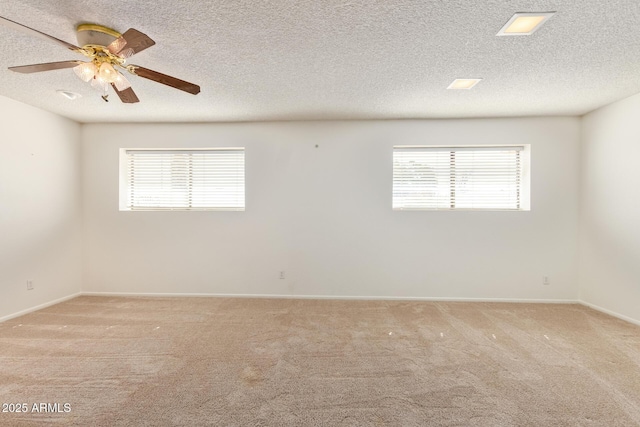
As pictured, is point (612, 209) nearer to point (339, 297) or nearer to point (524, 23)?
point (524, 23)

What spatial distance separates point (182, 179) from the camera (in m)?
4.29

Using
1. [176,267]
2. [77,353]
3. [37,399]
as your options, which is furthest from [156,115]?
[37,399]

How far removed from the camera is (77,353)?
2.45 metres

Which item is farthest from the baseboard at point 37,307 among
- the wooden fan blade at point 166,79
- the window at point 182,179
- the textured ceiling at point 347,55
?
the wooden fan blade at point 166,79

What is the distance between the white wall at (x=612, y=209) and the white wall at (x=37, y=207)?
7.03 m

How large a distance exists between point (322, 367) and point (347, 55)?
98.1 inches

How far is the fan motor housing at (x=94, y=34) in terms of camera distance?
1.88 metres

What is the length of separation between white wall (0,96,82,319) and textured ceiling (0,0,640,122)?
1.31 feet

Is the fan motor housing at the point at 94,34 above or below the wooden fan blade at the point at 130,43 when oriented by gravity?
above

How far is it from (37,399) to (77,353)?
0.64 meters

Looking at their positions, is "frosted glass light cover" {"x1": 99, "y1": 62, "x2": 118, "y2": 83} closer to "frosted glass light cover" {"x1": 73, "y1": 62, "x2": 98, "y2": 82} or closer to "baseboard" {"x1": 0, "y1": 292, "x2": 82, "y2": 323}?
"frosted glass light cover" {"x1": 73, "y1": 62, "x2": 98, "y2": 82}

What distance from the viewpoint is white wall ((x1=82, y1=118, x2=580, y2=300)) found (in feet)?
12.7

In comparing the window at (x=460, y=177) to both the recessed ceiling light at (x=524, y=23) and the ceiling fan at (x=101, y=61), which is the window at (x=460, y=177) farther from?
the ceiling fan at (x=101, y=61)

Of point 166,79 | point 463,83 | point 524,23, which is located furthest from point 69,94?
point 524,23
